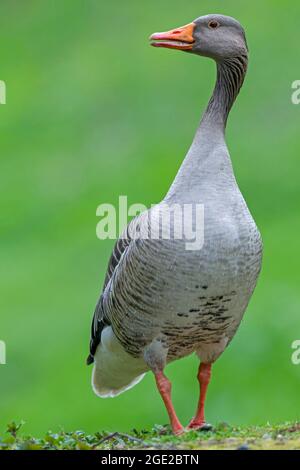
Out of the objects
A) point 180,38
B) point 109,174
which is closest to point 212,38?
point 180,38

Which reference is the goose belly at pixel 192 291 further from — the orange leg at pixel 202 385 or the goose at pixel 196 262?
the orange leg at pixel 202 385

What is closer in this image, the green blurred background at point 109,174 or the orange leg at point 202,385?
the orange leg at point 202,385

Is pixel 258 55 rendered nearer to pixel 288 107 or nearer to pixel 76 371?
pixel 288 107

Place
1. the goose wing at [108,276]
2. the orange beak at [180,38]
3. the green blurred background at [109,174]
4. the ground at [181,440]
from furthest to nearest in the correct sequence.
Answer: the green blurred background at [109,174], the orange beak at [180,38], the goose wing at [108,276], the ground at [181,440]

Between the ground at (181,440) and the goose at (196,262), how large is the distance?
1.39 ft

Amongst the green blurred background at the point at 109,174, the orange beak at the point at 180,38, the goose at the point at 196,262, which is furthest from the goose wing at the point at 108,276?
the green blurred background at the point at 109,174

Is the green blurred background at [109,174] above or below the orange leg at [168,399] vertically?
above

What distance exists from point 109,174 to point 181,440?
20699mm

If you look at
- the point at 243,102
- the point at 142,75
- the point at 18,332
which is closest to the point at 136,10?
A: the point at 142,75

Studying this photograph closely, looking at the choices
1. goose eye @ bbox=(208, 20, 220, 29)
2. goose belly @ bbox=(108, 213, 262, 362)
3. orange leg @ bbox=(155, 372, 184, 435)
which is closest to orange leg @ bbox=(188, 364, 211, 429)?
orange leg @ bbox=(155, 372, 184, 435)

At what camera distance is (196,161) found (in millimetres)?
9891

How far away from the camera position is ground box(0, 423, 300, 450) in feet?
27.9

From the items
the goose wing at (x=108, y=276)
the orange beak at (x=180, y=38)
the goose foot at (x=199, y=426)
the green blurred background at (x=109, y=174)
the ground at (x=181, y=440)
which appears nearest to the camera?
the ground at (x=181, y=440)

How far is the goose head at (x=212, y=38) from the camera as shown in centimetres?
1034
